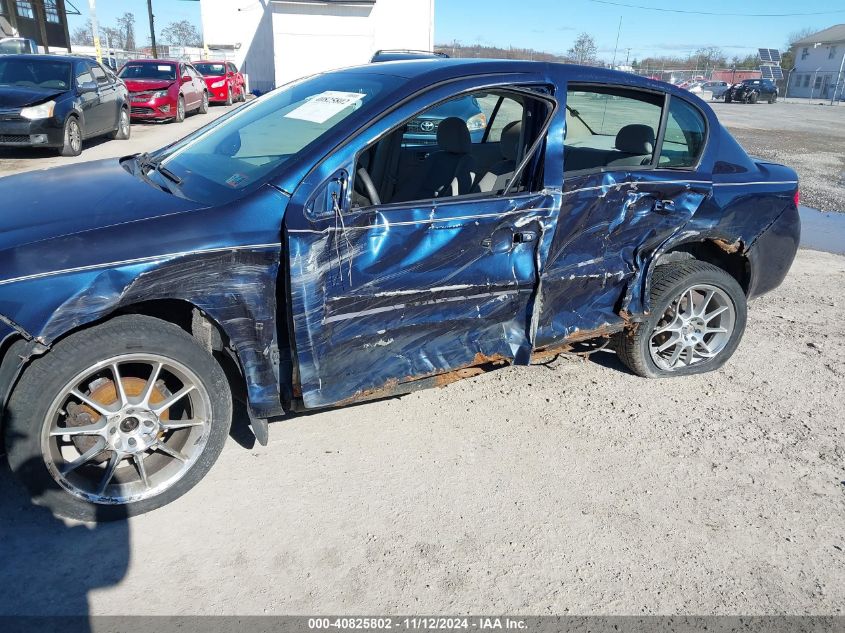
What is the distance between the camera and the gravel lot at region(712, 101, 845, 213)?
36.1 ft

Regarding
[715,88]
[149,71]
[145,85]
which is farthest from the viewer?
[715,88]

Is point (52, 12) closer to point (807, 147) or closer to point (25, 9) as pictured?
point (25, 9)

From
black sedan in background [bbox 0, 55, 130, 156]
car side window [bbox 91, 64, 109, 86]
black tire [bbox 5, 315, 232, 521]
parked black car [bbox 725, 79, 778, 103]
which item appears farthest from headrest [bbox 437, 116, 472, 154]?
parked black car [bbox 725, 79, 778, 103]

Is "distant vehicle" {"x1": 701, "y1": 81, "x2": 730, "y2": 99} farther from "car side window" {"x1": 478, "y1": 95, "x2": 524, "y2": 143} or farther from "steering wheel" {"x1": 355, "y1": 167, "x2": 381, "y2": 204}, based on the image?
"steering wheel" {"x1": 355, "y1": 167, "x2": 381, "y2": 204}

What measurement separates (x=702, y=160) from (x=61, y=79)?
11.6 metres

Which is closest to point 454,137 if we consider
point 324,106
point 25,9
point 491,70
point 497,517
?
point 491,70

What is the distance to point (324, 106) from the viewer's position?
3400mm

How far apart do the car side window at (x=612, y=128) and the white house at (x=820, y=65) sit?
186 feet

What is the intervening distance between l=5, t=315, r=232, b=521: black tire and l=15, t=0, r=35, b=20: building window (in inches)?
1642

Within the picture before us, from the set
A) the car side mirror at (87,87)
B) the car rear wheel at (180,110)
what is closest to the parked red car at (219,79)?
the car rear wheel at (180,110)

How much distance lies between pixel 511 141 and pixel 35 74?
444 inches

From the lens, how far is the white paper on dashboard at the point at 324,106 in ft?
10.8

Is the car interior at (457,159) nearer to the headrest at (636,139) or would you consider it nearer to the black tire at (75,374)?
the headrest at (636,139)

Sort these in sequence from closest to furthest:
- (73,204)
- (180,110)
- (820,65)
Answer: (73,204) → (180,110) → (820,65)
